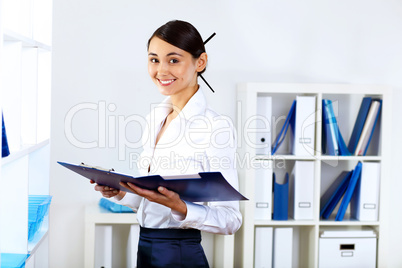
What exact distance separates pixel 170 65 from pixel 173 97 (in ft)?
0.40

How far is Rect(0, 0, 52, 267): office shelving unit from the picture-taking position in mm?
1635

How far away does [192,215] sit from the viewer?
153cm

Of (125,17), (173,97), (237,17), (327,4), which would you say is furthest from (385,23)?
(173,97)

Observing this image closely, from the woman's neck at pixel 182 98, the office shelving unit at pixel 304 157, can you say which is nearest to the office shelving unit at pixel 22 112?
the woman's neck at pixel 182 98

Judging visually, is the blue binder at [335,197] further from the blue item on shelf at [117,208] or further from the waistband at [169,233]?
the waistband at [169,233]

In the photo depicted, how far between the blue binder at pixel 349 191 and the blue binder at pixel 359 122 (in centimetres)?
13

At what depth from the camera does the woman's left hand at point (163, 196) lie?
4.81 ft

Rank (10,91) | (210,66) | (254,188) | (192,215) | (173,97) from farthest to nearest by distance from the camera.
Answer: (210,66) → (254,188) → (173,97) → (10,91) → (192,215)

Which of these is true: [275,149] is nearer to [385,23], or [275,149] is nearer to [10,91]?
[385,23]

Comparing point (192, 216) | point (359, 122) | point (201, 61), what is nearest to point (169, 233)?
point (192, 216)

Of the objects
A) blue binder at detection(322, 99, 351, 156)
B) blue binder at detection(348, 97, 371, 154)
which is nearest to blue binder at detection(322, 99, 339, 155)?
blue binder at detection(322, 99, 351, 156)

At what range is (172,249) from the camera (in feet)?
5.38

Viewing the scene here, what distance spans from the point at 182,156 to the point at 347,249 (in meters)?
1.70

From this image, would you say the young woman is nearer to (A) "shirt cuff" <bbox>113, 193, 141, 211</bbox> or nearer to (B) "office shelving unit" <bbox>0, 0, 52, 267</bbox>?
(A) "shirt cuff" <bbox>113, 193, 141, 211</bbox>
